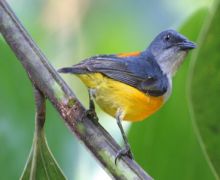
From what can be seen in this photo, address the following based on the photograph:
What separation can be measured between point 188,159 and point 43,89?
0.39 meters

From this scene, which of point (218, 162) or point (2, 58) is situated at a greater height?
point (2, 58)

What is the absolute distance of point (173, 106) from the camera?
4.14ft

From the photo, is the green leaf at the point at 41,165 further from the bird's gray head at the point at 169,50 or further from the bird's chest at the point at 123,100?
the bird's gray head at the point at 169,50

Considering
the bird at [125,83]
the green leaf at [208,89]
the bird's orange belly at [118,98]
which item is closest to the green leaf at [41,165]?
the green leaf at [208,89]

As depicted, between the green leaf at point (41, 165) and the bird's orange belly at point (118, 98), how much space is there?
30.8 inches

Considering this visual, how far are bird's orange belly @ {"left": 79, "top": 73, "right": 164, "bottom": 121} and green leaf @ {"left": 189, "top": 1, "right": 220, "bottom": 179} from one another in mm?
1025

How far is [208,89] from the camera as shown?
89 centimetres

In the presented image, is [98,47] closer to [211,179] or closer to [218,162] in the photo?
[211,179]

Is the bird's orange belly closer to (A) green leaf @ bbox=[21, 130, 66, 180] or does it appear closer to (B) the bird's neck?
(B) the bird's neck

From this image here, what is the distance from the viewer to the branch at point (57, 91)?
1.00 m

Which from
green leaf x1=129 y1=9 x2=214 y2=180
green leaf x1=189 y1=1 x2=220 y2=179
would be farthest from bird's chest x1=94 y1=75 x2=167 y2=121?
green leaf x1=189 y1=1 x2=220 y2=179

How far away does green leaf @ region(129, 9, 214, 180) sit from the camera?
1.22 metres

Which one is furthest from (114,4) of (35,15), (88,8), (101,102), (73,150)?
(73,150)

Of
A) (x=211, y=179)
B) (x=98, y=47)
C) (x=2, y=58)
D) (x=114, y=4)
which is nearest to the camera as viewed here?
(x=211, y=179)
